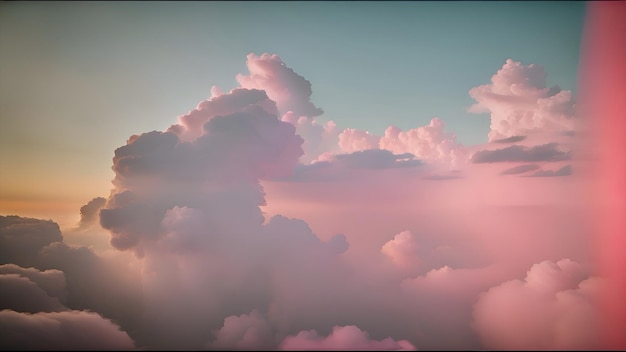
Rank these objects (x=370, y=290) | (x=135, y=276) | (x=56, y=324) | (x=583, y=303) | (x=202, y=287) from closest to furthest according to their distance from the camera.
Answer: (x=583, y=303) < (x=56, y=324) < (x=202, y=287) < (x=370, y=290) < (x=135, y=276)

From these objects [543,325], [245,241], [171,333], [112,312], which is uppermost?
[245,241]

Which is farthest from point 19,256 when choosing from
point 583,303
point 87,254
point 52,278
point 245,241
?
point 583,303

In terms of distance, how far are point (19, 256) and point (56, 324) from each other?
20.3m

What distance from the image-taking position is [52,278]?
38938mm

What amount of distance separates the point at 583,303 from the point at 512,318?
624 cm

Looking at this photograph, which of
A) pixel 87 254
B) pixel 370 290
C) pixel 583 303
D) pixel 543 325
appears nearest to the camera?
pixel 543 325

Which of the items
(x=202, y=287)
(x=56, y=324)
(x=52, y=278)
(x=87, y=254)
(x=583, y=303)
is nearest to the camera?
(x=583, y=303)

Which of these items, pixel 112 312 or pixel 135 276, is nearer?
pixel 135 276

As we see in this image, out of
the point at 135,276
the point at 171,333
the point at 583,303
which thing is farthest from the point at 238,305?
the point at 583,303

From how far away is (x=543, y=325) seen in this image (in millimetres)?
21812

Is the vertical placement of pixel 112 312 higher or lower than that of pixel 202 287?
lower

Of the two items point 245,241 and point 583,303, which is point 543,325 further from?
point 245,241

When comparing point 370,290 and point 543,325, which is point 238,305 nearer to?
point 370,290

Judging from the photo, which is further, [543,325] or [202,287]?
[202,287]
